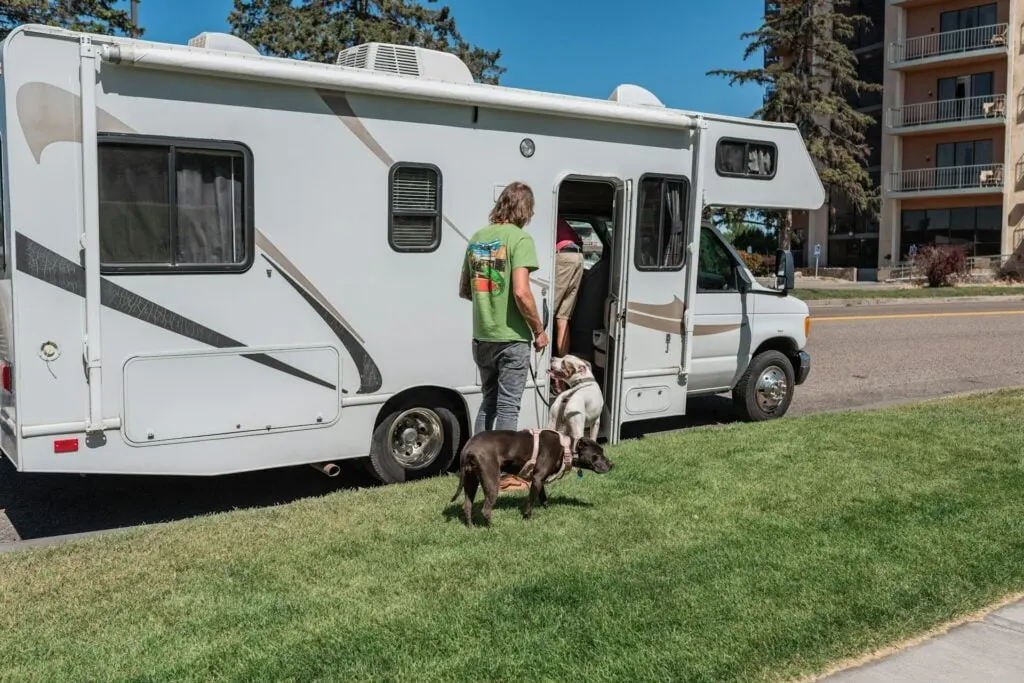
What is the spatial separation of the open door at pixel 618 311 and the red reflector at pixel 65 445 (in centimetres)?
379

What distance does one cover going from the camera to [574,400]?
20.9 ft

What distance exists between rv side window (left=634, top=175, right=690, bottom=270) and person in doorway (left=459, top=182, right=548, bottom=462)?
6.55ft

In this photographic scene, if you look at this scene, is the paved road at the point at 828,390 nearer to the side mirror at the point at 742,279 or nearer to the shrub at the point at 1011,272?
the side mirror at the point at 742,279

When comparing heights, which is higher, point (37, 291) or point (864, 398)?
point (37, 291)

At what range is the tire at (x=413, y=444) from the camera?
6.23m

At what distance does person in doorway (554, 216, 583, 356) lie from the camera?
717 centimetres

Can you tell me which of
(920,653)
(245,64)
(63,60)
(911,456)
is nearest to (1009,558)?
(920,653)

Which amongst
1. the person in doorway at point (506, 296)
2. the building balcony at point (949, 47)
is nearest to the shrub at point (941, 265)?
the building balcony at point (949, 47)

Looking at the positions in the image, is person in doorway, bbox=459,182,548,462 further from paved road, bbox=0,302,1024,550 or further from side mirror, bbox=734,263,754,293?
side mirror, bbox=734,263,754,293

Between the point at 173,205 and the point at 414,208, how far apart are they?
61.8 inches

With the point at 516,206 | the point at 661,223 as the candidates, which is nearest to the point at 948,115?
the point at 661,223

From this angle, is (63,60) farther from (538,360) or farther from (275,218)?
(538,360)

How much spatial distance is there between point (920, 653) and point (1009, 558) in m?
1.37

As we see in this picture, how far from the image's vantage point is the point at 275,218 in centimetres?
565
